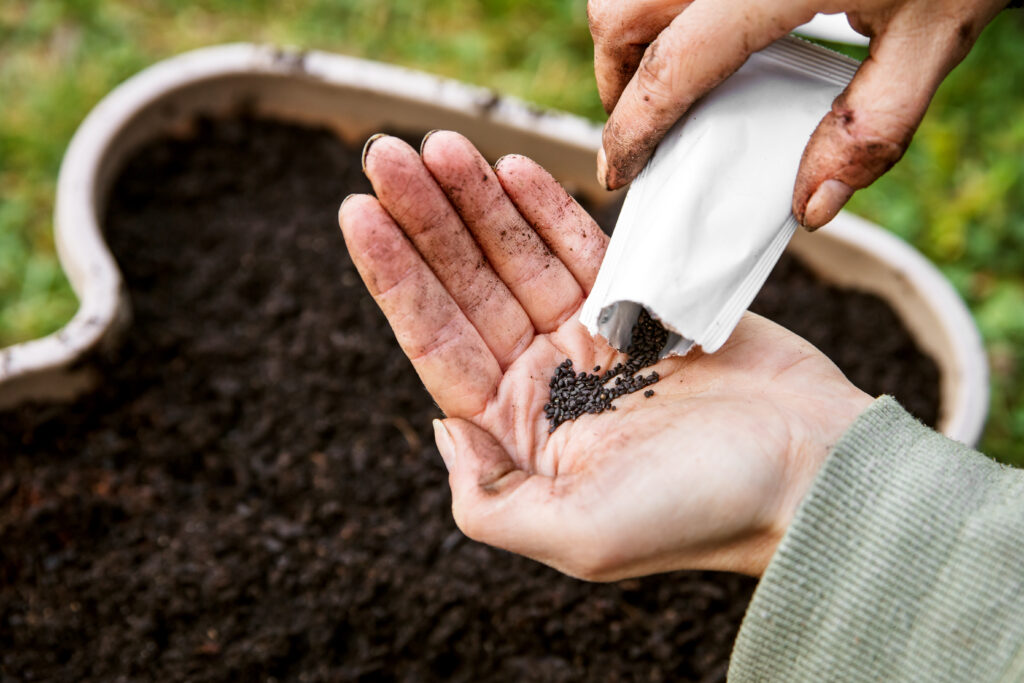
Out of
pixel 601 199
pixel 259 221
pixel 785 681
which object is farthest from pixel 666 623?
pixel 259 221

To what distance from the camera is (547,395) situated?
1.78 metres

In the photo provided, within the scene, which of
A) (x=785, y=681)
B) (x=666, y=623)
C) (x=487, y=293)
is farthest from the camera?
(x=666, y=623)

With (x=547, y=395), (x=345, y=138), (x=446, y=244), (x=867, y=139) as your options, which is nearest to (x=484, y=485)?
(x=547, y=395)

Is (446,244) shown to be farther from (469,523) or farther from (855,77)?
(855,77)

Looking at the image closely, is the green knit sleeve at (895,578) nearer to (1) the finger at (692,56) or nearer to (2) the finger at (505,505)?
(2) the finger at (505,505)

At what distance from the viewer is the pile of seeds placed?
5.61 feet

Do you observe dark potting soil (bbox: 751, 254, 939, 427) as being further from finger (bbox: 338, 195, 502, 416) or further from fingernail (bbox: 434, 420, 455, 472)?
fingernail (bbox: 434, 420, 455, 472)

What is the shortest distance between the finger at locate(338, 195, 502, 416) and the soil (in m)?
0.61

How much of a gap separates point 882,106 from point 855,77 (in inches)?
3.7

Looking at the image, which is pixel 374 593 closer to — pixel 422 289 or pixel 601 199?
pixel 422 289

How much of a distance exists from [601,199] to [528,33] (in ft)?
3.67

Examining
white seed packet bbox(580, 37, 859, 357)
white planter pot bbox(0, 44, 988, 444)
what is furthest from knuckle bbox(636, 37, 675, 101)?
white planter pot bbox(0, 44, 988, 444)

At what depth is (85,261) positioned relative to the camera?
2.35 meters

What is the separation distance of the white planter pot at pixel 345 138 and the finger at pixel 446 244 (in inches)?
43.2
